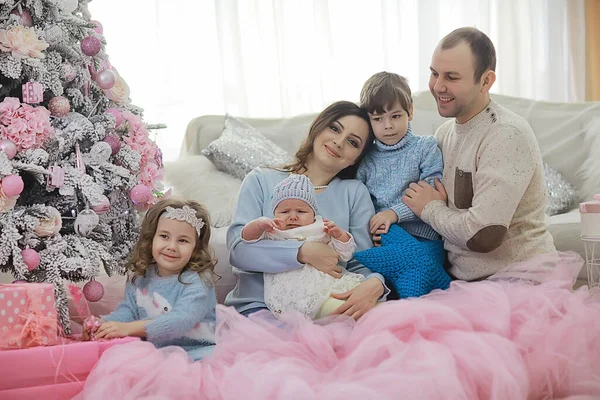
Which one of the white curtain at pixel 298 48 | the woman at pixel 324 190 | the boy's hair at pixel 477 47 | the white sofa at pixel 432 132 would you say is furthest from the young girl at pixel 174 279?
the white curtain at pixel 298 48

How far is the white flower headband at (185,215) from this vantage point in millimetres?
2109

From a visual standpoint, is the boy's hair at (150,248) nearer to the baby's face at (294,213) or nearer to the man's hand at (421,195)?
the baby's face at (294,213)

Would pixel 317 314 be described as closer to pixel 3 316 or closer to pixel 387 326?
pixel 387 326

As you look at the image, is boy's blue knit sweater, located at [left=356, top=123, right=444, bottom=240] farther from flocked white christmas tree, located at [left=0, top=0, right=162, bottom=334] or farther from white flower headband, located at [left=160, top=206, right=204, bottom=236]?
flocked white christmas tree, located at [left=0, top=0, right=162, bottom=334]

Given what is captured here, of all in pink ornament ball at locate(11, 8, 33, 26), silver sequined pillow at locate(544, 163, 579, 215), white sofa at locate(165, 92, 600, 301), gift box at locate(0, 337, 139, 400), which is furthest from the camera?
silver sequined pillow at locate(544, 163, 579, 215)

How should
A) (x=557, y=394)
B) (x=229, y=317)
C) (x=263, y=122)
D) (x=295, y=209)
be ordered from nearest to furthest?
(x=557, y=394), (x=229, y=317), (x=295, y=209), (x=263, y=122)

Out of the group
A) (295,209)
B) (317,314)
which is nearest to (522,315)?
(317,314)

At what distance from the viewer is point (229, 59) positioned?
4.10 metres

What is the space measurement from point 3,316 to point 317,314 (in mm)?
804

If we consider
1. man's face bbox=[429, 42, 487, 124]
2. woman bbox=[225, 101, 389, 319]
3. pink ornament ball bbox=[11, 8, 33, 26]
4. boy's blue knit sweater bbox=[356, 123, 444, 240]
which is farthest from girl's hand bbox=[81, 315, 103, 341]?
man's face bbox=[429, 42, 487, 124]

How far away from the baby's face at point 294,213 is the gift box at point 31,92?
2.38 ft

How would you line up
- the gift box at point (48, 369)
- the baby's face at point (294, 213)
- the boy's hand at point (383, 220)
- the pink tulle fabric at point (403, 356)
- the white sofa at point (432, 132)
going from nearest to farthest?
the pink tulle fabric at point (403, 356) < the gift box at point (48, 369) < the baby's face at point (294, 213) < the boy's hand at point (383, 220) < the white sofa at point (432, 132)

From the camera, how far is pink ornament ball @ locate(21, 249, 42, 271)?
1954mm

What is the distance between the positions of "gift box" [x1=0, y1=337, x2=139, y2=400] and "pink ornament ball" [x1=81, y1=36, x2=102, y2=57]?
84cm
